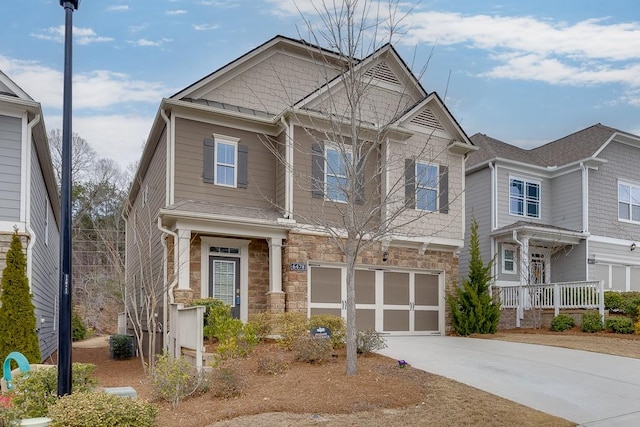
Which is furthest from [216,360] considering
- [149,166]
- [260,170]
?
[149,166]

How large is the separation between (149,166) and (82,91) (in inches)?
161

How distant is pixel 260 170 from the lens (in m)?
14.9

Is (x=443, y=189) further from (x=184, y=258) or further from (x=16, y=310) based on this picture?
(x=16, y=310)

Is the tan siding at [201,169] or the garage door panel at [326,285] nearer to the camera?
the tan siding at [201,169]

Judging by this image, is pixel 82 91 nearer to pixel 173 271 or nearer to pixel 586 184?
pixel 173 271

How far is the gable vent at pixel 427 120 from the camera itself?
53.7 feet

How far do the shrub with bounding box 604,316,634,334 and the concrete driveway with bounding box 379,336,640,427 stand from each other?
12.7 feet

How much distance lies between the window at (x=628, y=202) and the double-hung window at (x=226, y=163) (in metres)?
16.4

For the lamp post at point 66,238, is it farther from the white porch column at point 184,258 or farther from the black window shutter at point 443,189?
the black window shutter at point 443,189

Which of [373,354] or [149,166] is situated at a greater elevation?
[149,166]

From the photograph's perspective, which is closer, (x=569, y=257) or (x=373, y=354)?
(x=373, y=354)

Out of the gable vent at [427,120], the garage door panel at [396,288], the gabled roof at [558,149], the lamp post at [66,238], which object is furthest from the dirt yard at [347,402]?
the gabled roof at [558,149]

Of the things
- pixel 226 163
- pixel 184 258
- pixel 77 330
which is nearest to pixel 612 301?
pixel 226 163

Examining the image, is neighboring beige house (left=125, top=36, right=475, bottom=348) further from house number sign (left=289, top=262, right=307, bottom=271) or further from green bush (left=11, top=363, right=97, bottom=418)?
green bush (left=11, top=363, right=97, bottom=418)
